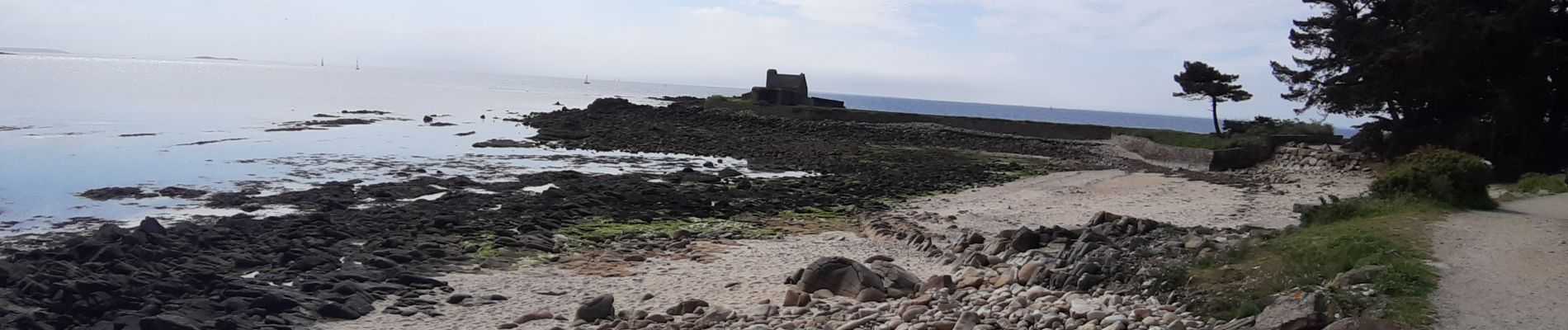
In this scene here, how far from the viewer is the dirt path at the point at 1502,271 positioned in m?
6.58

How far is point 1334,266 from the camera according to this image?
823 centimetres

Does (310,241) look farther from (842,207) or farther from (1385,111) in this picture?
(1385,111)

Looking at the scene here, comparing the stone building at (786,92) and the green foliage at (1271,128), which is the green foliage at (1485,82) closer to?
the green foliage at (1271,128)

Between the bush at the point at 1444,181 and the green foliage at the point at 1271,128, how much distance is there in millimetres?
21703

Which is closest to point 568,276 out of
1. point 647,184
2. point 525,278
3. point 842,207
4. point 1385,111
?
point 525,278

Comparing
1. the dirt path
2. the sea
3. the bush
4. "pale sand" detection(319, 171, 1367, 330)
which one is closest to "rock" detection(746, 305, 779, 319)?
"pale sand" detection(319, 171, 1367, 330)

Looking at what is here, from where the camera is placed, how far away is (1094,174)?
28.9 m

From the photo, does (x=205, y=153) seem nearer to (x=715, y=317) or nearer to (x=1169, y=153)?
(x=715, y=317)

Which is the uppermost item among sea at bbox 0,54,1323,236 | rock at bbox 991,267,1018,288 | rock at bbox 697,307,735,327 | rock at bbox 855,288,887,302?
rock at bbox 991,267,1018,288

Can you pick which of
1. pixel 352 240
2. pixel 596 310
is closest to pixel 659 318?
pixel 596 310

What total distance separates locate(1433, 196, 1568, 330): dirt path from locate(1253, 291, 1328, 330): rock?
697mm

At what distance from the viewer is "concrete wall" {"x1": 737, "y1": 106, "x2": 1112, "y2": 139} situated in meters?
41.8

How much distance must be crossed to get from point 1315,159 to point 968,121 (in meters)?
20.0

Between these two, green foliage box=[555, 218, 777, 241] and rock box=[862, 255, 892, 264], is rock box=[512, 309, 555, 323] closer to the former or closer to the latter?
rock box=[862, 255, 892, 264]
